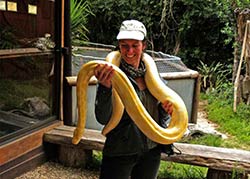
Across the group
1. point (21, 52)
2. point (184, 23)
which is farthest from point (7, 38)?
point (184, 23)

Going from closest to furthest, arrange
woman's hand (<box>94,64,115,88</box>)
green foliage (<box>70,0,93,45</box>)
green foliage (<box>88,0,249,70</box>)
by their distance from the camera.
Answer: woman's hand (<box>94,64,115,88</box>) < green foliage (<box>70,0,93,45</box>) < green foliage (<box>88,0,249,70</box>)

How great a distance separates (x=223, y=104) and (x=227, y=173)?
3.35 m

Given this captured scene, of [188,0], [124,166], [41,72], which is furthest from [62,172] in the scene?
[188,0]

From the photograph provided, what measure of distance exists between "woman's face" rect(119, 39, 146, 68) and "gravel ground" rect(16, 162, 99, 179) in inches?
77.1

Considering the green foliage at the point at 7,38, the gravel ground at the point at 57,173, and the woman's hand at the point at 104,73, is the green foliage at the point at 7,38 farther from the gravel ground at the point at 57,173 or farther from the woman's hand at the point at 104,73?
the woman's hand at the point at 104,73

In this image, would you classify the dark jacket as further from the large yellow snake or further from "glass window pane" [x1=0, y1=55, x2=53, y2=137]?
"glass window pane" [x1=0, y1=55, x2=53, y2=137]

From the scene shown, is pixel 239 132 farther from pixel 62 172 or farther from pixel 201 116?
pixel 62 172

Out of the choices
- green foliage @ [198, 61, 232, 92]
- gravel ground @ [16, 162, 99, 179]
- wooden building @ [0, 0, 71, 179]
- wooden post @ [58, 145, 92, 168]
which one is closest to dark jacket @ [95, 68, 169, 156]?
wooden building @ [0, 0, 71, 179]

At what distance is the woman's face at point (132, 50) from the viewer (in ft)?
5.59

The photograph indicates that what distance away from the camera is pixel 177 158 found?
3090mm

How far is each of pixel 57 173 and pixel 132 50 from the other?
2119mm

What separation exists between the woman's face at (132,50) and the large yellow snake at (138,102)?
0.13 feet

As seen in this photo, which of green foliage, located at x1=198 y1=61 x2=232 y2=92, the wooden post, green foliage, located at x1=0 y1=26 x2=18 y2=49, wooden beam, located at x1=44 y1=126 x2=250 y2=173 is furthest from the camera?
green foliage, located at x1=198 y1=61 x2=232 y2=92

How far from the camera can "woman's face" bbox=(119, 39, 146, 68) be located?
1.70m
